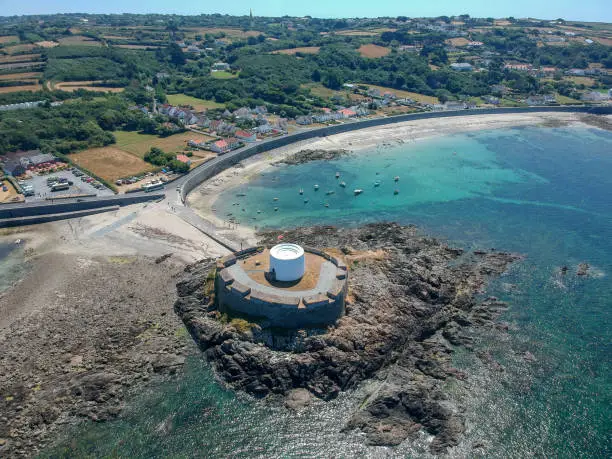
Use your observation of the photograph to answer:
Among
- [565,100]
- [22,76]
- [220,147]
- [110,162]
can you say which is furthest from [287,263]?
[565,100]

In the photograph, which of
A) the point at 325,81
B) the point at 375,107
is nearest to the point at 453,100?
the point at 375,107

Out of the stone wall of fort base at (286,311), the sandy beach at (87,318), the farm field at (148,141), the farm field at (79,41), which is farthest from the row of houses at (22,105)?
the farm field at (79,41)

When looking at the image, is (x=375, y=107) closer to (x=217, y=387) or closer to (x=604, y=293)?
(x=604, y=293)

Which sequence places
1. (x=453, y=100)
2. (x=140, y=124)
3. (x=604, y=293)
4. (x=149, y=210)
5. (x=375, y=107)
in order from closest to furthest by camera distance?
(x=604, y=293) → (x=149, y=210) → (x=140, y=124) → (x=375, y=107) → (x=453, y=100)

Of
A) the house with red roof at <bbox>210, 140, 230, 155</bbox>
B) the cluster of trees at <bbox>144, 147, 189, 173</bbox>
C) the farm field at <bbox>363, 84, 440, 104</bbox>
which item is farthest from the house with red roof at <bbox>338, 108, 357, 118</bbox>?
the cluster of trees at <bbox>144, 147, 189, 173</bbox>

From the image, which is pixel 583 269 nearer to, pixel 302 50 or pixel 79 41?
pixel 302 50

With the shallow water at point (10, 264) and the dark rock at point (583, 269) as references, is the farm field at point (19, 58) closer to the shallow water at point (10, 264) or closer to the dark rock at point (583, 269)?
the shallow water at point (10, 264)
